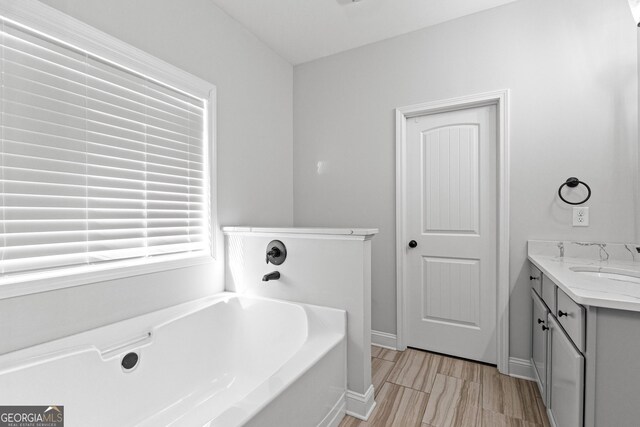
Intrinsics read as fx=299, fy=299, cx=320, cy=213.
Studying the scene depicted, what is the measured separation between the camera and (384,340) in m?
2.57

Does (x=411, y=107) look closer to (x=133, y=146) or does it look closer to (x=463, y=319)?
(x=463, y=319)

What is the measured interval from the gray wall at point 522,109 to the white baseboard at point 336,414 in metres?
0.99

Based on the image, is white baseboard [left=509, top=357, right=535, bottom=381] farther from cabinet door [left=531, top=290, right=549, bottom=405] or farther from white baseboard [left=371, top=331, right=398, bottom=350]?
white baseboard [left=371, top=331, right=398, bottom=350]

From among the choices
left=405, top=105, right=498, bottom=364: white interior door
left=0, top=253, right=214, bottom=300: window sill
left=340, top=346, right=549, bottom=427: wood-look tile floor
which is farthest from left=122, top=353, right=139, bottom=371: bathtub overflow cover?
left=405, top=105, right=498, bottom=364: white interior door

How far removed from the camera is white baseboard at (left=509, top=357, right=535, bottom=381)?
2.06 m

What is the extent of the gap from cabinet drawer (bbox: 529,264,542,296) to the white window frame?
2100 mm

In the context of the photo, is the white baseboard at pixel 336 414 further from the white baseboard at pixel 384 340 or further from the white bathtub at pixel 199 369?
the white baseboard at pixel 384 340

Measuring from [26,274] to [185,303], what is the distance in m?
0.79

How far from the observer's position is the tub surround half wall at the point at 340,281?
1668 millimetres

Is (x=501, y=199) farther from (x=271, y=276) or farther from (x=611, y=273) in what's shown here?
(x=271, y=276)

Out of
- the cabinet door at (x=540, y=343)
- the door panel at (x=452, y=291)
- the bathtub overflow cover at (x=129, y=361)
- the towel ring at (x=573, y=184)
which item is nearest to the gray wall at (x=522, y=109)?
the towel ring at (x=573, y=184)

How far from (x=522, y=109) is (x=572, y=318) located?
4.97ft

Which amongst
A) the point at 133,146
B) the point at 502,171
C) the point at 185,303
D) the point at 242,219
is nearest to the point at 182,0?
the point at 133,146

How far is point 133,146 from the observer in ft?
5.45
